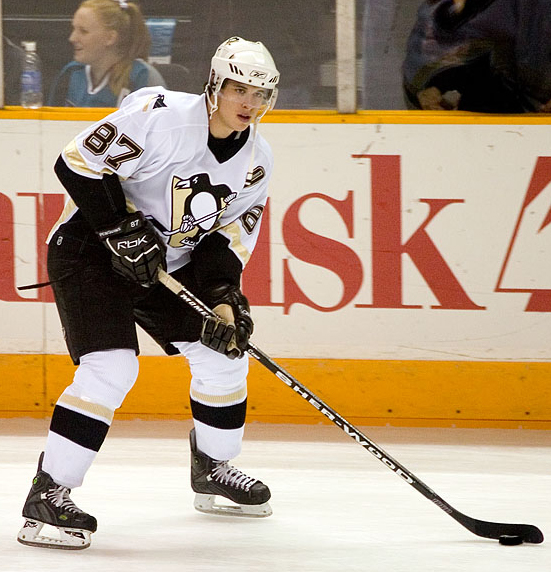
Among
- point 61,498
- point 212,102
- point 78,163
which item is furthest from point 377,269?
point 61,498

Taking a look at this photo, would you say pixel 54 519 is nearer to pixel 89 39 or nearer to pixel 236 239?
pixel 236 239

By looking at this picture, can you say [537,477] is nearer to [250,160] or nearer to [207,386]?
[207,386]

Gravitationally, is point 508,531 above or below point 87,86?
below

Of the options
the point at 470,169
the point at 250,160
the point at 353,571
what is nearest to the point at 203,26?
the point at 470,169

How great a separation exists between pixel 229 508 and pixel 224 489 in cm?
5

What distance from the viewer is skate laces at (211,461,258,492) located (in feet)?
9.37

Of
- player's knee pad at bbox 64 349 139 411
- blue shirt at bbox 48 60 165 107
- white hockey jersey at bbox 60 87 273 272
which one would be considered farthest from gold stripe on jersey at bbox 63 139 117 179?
blue shirt at bbox 48 60 165 107

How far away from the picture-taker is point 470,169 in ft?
12.0

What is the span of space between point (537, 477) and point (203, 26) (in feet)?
5.98

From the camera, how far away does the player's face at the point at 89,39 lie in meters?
3.84

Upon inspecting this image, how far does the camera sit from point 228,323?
269cm

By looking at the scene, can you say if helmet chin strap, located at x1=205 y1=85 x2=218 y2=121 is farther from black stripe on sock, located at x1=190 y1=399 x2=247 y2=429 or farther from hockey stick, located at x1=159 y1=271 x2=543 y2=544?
black stripe on sock, located at x1=190 y1=399 x2=247 y2=429

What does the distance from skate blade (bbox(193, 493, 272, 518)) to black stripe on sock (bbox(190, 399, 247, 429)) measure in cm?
19

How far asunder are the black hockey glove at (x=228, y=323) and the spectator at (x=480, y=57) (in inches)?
52.8
